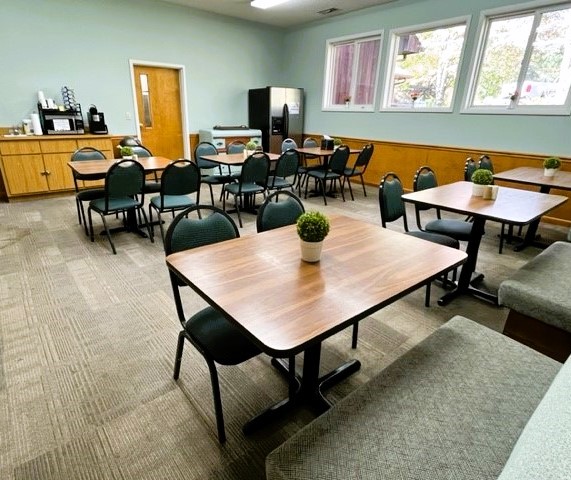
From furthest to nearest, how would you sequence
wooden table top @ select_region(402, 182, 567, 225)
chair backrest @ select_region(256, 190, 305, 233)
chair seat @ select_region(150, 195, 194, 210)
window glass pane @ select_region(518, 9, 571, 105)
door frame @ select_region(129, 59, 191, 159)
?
door frame @ select_region(129, 59, 191, 159), window glass pane @ select_region(518, 9, 571, 105), chair seat @ select_region(150, 195, 194, 210), wooden table top @ select_region(402, 182, 567, 225), chair backrest @ select_region(256, 190, 305, 233)

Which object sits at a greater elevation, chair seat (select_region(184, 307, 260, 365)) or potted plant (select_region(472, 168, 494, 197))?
potted plant (select_region(472, 168, 494, 197))

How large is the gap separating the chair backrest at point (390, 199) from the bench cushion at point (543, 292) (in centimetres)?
89

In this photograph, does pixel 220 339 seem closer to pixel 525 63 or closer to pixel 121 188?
pixel 121 188

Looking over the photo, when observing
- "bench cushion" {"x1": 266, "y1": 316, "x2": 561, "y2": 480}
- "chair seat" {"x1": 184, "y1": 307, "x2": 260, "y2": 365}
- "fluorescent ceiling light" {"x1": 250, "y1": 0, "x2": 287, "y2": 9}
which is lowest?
"chair seat" {"x1": 184, "y1": 307, "x2": 260, "y2": 365}

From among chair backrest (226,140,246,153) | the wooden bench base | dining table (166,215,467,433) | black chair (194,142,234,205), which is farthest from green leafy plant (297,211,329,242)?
chair backrest (226,140,246,153)

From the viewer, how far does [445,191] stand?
106 inches

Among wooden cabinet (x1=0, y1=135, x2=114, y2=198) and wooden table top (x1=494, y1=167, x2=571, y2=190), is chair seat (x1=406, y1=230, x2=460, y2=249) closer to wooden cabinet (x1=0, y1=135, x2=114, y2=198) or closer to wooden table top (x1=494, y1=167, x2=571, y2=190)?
wooden table top (x1=494, y1=167, x2=571, y2=190)

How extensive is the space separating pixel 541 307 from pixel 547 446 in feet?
4.02

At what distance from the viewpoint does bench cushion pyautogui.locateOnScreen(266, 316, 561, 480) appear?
82 cm

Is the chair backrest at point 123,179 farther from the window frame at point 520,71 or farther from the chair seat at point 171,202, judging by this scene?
the window frame at point 520,71

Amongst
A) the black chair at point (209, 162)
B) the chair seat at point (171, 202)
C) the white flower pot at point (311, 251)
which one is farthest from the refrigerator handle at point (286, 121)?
the white flower pot at point (311, 251)

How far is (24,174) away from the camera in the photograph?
4.50m

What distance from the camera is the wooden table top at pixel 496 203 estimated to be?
6.89 ft

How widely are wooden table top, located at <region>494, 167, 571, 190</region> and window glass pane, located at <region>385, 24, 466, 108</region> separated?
70.0 inches
